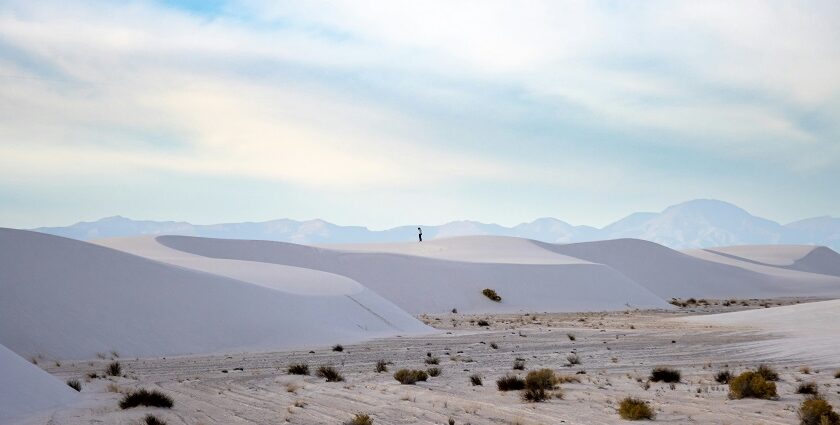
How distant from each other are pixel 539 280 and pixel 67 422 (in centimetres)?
6336

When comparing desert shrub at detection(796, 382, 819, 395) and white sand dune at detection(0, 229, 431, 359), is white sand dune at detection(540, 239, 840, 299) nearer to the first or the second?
white sand dune at detection(0, 229, 431, 359)

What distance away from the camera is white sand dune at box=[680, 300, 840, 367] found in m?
20.7

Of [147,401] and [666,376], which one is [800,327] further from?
[147,401]

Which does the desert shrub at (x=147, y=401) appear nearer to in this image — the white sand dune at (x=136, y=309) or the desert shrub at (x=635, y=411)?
the desert shrub at (x=635, y=411)

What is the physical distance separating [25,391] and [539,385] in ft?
29.2

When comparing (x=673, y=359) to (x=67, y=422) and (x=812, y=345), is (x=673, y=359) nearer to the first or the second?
(x=812, y=345)

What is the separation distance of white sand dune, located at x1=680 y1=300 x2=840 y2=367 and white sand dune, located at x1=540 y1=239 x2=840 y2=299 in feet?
216

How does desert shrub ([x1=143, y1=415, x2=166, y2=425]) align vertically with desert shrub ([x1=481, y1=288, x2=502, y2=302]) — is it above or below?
below

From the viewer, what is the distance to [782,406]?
12.5 m

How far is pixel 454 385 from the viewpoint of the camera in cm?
1600

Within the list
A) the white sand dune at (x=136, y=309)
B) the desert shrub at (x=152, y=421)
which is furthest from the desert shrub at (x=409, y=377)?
the white sand dune at (x=136, y=309)

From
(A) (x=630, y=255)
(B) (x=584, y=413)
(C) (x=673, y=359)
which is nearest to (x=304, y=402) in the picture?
(B) (x=584, y=413)

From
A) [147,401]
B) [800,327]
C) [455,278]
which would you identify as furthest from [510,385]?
[455,278]

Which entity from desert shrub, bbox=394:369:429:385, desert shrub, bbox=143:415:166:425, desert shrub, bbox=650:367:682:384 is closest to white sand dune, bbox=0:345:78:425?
desert shrub, bbox=143:415:166:425
